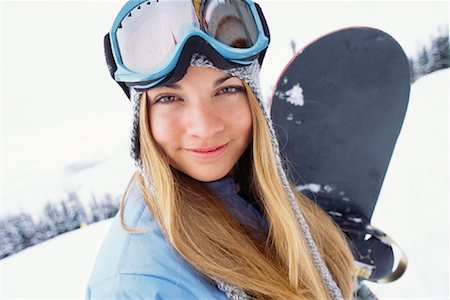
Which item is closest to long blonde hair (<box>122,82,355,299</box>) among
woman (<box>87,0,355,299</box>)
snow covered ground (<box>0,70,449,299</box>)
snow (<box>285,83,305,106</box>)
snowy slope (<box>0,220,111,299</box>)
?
woman (<box>87,0,355,299</box>)

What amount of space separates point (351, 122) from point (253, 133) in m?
0.92

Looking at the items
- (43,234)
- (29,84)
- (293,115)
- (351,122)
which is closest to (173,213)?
(293,115)

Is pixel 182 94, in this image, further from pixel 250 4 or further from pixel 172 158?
pixel 250 4

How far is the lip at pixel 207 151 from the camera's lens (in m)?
0.98

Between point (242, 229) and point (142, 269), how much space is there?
1.20ft

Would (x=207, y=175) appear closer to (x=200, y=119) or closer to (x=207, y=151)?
(x=207, y=151)

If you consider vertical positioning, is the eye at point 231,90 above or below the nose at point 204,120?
above

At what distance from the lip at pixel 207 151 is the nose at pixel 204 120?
5 cm

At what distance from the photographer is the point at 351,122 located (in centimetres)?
179

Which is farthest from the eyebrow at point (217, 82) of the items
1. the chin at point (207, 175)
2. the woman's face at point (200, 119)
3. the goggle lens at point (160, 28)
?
the chin at point (207, 175)

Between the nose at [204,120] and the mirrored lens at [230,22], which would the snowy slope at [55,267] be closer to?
the nose at [204,120]

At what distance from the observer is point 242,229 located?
109cm

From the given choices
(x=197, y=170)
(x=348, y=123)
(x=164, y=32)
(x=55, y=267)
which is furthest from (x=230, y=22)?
(x=55, y=267)

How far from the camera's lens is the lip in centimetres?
98
